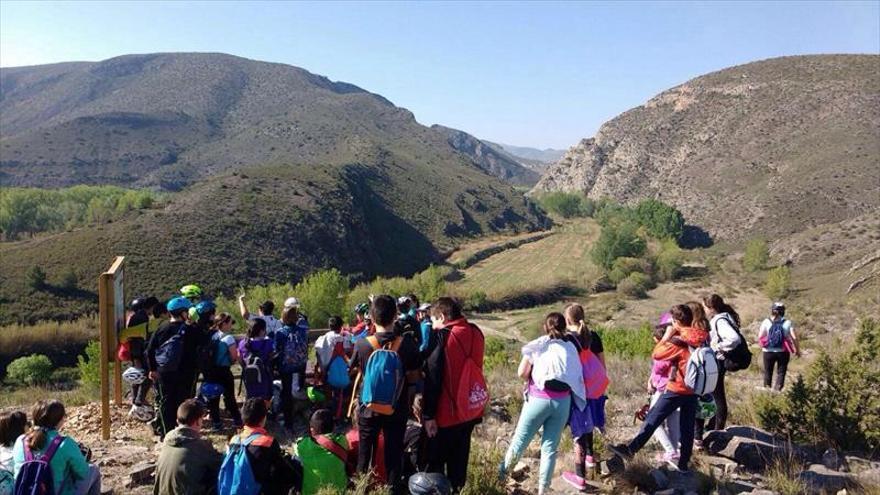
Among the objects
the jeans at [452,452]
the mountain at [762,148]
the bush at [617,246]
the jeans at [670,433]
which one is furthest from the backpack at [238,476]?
the mountain at [762,148]

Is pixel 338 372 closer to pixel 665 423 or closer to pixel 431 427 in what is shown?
pixel 431 427

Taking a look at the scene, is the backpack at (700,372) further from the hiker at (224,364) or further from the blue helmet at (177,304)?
the blue helmet at (177,304)

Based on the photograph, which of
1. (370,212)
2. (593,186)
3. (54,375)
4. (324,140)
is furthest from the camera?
(593,186)

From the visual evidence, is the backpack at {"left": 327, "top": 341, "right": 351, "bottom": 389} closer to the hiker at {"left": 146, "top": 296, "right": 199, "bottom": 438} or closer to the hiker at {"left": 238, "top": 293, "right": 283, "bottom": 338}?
the hiker at {"left": 238, "top": 293, "right": 283, "bottom": 338}

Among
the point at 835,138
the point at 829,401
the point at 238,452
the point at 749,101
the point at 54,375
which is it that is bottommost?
the point at 54,375

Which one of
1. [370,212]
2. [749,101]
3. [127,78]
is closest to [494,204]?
[370,212]

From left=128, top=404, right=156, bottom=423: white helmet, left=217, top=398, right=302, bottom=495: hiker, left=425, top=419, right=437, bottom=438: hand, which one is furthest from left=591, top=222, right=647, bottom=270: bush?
left=217, top=398, right=302, bottom=495: hiker

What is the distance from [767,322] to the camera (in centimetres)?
953

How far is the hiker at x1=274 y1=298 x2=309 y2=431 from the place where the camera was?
279 inches

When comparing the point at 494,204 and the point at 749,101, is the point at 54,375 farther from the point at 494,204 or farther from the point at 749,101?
the point at 749,101

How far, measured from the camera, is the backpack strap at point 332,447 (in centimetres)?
479

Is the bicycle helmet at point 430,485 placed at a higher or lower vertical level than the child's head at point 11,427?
lower

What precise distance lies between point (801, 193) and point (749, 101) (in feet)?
106

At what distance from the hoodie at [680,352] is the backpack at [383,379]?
103 inches
